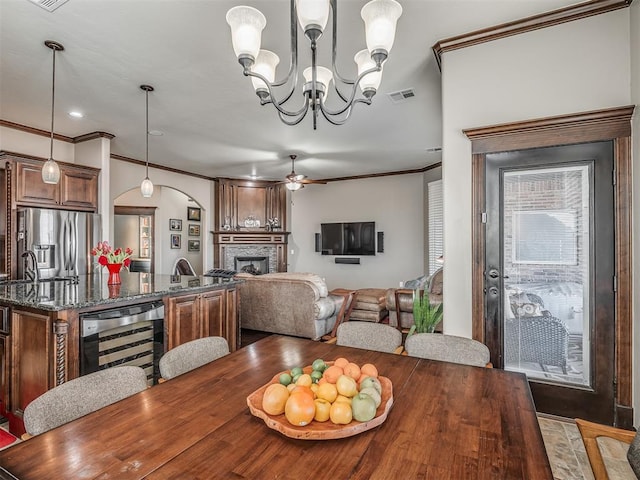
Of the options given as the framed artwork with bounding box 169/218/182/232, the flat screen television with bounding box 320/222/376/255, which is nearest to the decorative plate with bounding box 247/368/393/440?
the flat screen television with bounding box 320/222/376/255

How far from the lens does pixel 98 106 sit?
3943 mm

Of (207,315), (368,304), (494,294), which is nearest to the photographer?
(494,294)

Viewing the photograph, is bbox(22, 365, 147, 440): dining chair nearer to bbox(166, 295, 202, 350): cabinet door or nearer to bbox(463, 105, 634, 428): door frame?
bbox(166, 295, 202, 350): cabinet door

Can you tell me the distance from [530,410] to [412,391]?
1.37ft

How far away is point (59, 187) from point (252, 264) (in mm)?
4569

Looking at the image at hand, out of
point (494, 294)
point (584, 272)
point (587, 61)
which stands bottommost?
point (494, 294)

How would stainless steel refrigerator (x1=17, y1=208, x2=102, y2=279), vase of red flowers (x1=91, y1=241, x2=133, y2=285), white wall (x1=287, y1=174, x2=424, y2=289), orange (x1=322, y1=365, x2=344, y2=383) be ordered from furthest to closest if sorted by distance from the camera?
white wall (x1=287, y1=174, x2=424, y2=289), stainless steel refrigerator (x1=17, y1=208, x2=102, y2=279), vase of red flowers (x1=91, y1=241, x2=133, y2=285), orange (x1=322, y1=365, x2=344, y2=383)

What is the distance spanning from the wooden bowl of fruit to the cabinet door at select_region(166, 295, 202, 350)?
211 centimetres

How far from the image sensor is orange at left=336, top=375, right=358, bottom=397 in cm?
118

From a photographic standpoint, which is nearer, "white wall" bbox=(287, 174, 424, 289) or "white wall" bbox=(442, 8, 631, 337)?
"white wall" bbox=(442, 8, 631, 337)

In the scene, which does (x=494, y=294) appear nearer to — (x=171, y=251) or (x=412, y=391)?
(x=412, y=391)

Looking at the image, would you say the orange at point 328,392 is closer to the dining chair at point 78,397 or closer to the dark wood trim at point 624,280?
the dining chair at point 78,397

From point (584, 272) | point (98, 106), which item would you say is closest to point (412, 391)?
point (584, 272)

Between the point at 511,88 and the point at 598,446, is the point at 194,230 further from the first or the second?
the point at 598,446
